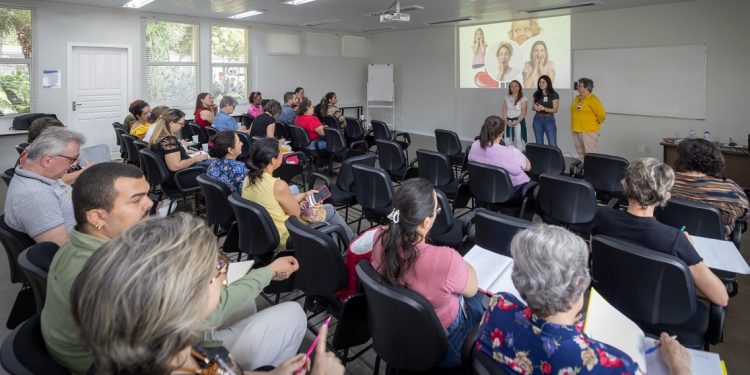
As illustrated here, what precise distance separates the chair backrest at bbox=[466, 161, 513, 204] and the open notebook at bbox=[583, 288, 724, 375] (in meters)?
2.23

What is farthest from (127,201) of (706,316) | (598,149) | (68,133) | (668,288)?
(598,149)

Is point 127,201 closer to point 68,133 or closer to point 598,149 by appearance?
point 68,133

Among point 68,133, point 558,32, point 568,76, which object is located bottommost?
point 68,133

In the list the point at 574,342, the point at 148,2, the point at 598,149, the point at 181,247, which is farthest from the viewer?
the point at 598,149

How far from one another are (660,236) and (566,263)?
998mm

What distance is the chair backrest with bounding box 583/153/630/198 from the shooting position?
13.5ft

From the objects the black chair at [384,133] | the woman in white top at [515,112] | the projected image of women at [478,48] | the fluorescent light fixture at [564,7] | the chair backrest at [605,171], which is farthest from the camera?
the projected image of women at [478,48]

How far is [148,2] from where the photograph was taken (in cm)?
766

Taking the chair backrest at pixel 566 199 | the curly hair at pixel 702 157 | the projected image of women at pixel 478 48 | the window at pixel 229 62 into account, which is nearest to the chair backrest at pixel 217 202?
the chair backrest at pixel 566 199

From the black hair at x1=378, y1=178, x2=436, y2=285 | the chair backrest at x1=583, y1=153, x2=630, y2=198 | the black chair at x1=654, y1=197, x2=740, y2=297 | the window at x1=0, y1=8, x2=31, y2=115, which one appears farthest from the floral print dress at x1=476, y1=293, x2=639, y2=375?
the window at x1=0, y1=8, x2=31, y2=115

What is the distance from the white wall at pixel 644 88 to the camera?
695 centimetres

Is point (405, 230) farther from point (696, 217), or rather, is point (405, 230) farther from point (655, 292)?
point (696, 217)

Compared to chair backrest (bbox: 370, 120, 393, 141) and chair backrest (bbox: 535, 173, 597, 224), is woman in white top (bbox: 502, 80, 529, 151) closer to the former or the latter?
→ chair backrest (bbox: 370, 120, 393, 141)

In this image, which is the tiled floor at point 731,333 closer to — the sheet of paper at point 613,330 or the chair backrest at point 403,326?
the chair backrest at point 403,326
